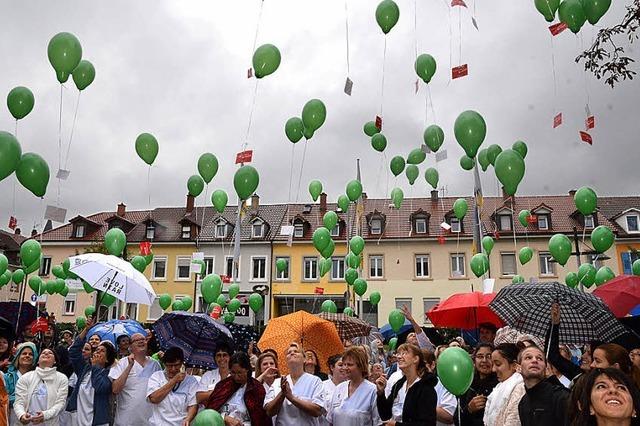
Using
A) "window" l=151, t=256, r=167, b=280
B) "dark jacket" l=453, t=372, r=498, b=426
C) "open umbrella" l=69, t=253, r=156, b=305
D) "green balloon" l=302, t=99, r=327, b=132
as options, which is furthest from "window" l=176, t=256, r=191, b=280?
"dark jacket" l=453, t=372, r=498, b=426

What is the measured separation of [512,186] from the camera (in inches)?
292

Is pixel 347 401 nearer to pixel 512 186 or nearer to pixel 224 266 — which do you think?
pixel 512 186

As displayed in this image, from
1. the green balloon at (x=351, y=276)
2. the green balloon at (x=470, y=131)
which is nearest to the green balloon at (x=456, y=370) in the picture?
the green balloon at (x=470, y=131)

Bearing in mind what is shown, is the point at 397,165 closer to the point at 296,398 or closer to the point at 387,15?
the point at 387,15

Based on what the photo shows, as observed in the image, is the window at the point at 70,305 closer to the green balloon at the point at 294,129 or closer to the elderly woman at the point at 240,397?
the green balloon at the point at 294,129

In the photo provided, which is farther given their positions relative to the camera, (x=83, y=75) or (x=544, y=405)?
(x=83, y=75)

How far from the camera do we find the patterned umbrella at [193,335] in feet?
17.2

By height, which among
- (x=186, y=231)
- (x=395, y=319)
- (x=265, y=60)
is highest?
(x=186, y=231)

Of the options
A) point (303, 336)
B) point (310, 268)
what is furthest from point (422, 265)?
point (303, 336)

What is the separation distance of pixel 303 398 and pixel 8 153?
375cm

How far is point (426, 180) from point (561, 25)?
6030mm

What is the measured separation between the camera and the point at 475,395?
4.45 meters

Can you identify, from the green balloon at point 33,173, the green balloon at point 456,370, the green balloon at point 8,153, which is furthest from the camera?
the green balloon at point 33,173

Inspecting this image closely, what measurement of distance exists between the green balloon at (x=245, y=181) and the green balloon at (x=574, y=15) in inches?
186
